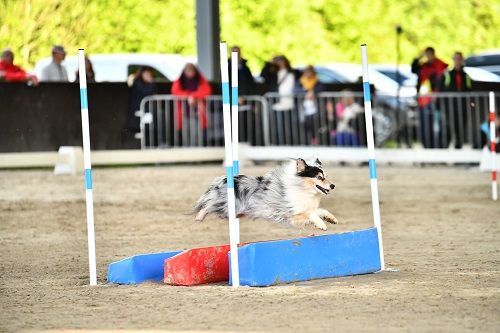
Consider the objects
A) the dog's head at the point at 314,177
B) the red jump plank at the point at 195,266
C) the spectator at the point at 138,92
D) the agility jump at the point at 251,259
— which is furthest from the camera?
the spectator at the point at 138,92

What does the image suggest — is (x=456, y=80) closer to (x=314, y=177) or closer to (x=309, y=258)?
(x=314, y=177)

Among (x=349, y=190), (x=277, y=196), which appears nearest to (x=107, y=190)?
(x=349, y=190)

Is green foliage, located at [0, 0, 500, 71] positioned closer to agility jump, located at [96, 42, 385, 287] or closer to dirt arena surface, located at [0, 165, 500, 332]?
dirt arena surface, located at [0, 165, 500, 332]

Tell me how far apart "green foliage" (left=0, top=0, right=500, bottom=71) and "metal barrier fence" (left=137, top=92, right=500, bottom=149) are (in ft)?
34.3

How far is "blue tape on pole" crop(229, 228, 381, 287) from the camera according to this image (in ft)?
32.6

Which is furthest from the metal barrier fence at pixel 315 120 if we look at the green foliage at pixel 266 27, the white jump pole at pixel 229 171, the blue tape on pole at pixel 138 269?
the white jump pole at pixel 229 171

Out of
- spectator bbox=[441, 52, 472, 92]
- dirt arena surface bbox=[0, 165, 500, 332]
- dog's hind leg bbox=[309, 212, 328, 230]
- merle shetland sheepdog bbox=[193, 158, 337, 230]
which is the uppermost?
spectator bbox=[441, 52, 472, 92]

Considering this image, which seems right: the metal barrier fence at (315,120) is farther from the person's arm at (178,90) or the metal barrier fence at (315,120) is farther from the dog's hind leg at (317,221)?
A: the dog's hind leg at (317,221)

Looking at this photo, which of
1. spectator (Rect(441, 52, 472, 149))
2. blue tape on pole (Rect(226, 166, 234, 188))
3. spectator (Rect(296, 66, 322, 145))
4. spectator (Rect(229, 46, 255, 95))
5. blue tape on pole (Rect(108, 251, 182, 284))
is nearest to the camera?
blue tape on pole (Rect(226, 166, 234, 188))

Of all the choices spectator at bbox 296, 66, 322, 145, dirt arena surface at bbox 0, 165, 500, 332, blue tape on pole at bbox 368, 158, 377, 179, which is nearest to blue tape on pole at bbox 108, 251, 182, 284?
dirt arena surface at bbox 0, 165, 500, 332

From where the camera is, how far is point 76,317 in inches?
350

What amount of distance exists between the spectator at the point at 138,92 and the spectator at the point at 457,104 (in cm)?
549

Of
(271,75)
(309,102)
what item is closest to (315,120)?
(309,102)

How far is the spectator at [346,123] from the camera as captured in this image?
87.9 feet
